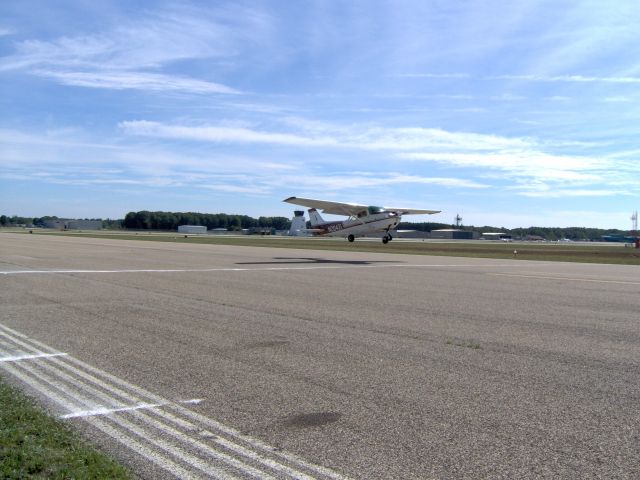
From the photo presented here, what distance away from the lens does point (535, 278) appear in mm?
21250

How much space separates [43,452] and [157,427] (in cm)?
98

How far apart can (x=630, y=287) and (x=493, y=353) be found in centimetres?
1209

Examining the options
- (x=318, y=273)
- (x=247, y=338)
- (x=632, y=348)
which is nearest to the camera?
(x=632, y=348)

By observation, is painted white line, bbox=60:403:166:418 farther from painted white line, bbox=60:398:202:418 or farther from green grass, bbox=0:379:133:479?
green grass, bbox=0:379:133:479

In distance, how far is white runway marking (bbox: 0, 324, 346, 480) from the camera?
4.44 metres

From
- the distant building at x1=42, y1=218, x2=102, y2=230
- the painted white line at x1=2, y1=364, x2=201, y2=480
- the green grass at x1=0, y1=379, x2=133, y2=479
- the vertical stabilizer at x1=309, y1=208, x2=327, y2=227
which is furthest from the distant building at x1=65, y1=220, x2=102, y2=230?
the green grass at x1=0, y1=379, x2=133, y2=479

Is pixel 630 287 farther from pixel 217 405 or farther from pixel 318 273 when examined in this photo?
pixel 217 405

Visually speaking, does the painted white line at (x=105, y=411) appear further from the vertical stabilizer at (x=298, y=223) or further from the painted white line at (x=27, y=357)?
the vertical stabilizer at (x=298, y=223)

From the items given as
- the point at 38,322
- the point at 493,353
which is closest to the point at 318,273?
the point at 38,322

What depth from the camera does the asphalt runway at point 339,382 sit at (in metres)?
4.65

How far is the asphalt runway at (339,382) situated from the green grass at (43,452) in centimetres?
22

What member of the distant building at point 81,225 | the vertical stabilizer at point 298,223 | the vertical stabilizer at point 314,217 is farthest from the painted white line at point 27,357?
the distant building at point 81,225

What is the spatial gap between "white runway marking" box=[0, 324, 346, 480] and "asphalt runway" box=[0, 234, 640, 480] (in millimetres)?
20

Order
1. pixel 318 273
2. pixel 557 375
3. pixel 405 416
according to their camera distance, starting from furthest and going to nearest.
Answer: pixel 318 273 → pixel 557 375 → pixel 405 416
